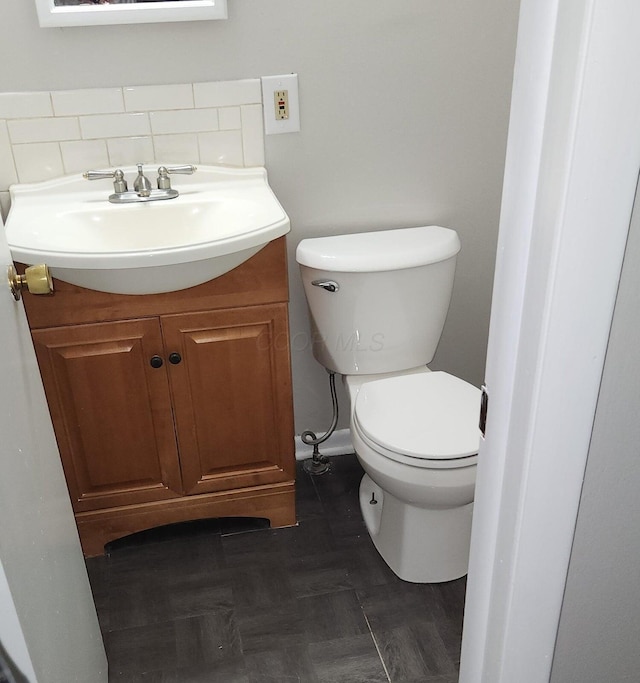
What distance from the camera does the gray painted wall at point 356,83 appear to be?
1.71 meters

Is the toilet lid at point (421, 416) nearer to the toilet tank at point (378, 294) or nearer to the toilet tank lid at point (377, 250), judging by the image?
the toilet tank at point (378, 294)

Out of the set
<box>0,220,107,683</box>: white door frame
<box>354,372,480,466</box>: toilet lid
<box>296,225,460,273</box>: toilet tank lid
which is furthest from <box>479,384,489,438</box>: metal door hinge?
<box>296,225,460,273</box>: toilet tank lid

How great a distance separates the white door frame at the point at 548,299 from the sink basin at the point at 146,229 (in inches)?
34.0

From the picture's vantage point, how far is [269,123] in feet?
5.97

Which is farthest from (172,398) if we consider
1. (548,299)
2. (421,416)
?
(548,299)

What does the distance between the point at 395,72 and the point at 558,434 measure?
1400mm

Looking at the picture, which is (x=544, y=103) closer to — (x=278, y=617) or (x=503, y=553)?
(x=503, y=553)

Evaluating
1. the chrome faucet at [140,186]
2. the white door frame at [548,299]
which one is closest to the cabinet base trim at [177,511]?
the chrome faucet at [140,186]

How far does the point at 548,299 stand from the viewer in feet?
2.02

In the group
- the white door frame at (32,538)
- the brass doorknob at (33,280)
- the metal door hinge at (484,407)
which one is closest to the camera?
the metal door hinge at (484,407)

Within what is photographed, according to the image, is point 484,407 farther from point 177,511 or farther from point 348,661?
point 177,511

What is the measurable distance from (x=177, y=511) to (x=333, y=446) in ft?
1.91

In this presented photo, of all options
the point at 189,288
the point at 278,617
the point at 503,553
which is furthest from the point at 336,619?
the point at 503,553

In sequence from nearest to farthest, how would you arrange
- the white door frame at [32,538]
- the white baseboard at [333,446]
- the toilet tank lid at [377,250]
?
1. the white door frame at [32,538]
2. the toilet tank lid at [377,250]
3. the white baseboard at [333,446]
